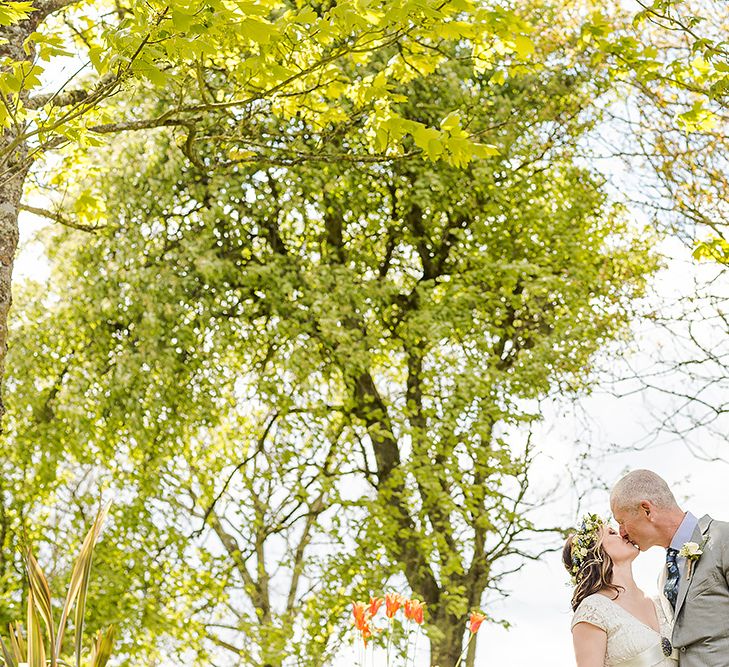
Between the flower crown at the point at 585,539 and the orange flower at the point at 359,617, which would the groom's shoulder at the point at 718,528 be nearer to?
the flower crown at the point at 585,539

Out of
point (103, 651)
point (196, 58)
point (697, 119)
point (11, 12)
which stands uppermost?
point (697, 119)

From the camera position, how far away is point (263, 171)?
10250 millimetres

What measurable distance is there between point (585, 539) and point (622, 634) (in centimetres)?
40

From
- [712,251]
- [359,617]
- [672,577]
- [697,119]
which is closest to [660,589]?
[672,577]

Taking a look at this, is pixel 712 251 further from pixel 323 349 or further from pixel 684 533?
pixel 323 349

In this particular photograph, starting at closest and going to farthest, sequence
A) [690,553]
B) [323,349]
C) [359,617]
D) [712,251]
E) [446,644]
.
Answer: [690,553] → [359,617] → [712,251] → [446,644] → [323,349]

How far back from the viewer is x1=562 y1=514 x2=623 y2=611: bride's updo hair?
3.95 m

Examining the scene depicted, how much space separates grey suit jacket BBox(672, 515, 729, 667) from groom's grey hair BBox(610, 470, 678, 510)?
15 cm

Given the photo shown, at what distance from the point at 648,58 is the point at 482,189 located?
3539mm

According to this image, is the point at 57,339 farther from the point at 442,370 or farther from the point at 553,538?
the point at 553,538

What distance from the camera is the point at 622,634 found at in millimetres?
3850

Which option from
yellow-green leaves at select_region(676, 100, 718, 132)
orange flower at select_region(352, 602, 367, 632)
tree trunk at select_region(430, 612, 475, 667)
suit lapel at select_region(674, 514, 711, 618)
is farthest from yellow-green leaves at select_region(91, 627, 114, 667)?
tree trunk at select_region(430, 612, 475, 667)

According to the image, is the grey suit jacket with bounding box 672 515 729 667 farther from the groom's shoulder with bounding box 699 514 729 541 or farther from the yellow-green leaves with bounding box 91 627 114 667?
the yellow-green leaves with bounding box 91 627 114 667

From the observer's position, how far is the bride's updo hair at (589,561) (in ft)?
13.0
